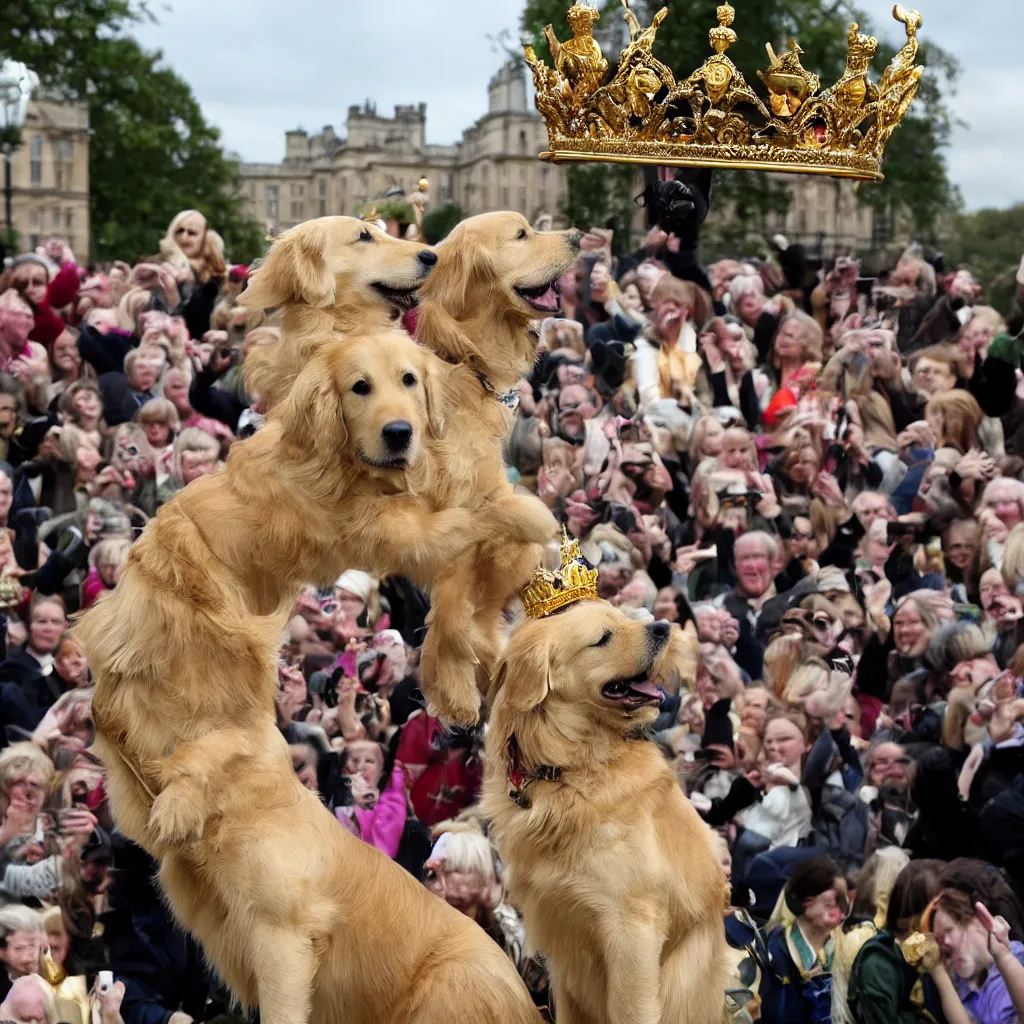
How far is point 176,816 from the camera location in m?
5.97

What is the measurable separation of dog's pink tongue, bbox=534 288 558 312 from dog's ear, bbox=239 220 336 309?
727mm

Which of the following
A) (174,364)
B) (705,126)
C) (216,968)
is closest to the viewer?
(216,968)

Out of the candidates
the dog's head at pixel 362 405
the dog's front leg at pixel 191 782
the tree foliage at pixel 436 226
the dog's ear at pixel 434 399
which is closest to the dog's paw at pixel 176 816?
the dog's front leg at pixel 191 782

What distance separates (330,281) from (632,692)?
5.43 feet

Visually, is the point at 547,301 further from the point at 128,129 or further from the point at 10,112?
the point at 128,129

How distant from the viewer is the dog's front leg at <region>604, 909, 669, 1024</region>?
609 centimetres

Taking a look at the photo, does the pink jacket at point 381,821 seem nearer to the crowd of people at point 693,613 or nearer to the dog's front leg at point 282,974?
the crowd of people at point 693,613

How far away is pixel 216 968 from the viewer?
641 centimetres

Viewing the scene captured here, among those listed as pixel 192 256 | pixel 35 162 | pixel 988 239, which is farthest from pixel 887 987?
pixel 35 162

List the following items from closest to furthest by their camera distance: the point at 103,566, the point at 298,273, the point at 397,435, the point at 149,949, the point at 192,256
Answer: the point at 397,435, the point at 298,273, the point at 149,949, the point at 103,566, the point at 192,256

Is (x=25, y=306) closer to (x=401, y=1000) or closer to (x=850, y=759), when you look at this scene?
(x=850, y=759)

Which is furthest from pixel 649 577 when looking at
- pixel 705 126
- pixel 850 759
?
pixel 705 126

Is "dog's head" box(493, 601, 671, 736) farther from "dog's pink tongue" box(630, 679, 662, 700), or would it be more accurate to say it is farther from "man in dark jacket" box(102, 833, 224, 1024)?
"man in dark jacket" box(102, 833, 224, 1024)

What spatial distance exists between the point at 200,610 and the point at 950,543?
6027 mm
